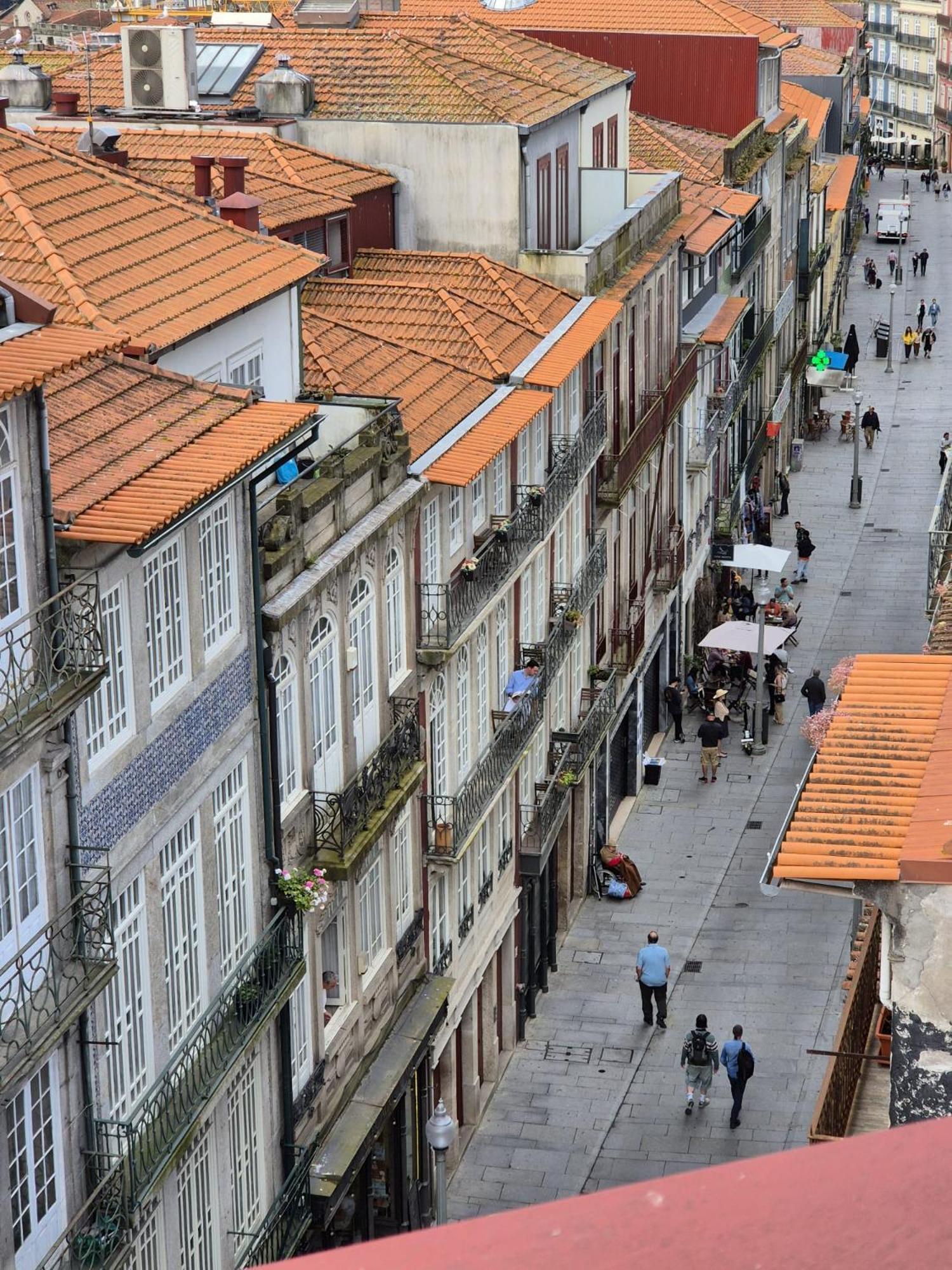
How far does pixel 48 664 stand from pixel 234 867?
6.09 metres

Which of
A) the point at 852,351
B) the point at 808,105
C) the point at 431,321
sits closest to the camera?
the point at 431,321

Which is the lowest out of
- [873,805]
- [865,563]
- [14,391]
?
[865,563]

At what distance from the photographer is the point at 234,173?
29.2m

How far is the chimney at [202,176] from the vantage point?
29.6 metres

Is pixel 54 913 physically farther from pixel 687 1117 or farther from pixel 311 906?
pixel 687 1117

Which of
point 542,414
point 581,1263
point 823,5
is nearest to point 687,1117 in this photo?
point 542,414

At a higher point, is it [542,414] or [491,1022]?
[542,414]

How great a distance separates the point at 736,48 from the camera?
6256 cm

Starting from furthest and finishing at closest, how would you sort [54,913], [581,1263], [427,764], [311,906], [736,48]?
[736,48] → [427,764] → [311,906] → [54,913] → [581,1263]

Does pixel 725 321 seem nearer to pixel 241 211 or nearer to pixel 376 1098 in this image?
pixel 241 211

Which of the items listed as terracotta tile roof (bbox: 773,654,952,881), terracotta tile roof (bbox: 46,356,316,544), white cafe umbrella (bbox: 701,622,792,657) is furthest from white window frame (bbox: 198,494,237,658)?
white cafe umbrella (bbox: 701,622,792,657)

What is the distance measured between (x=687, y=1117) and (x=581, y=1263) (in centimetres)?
2963

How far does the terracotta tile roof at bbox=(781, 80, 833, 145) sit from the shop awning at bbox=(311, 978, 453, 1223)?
58.3m

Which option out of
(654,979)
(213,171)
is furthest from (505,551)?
(654,979)
